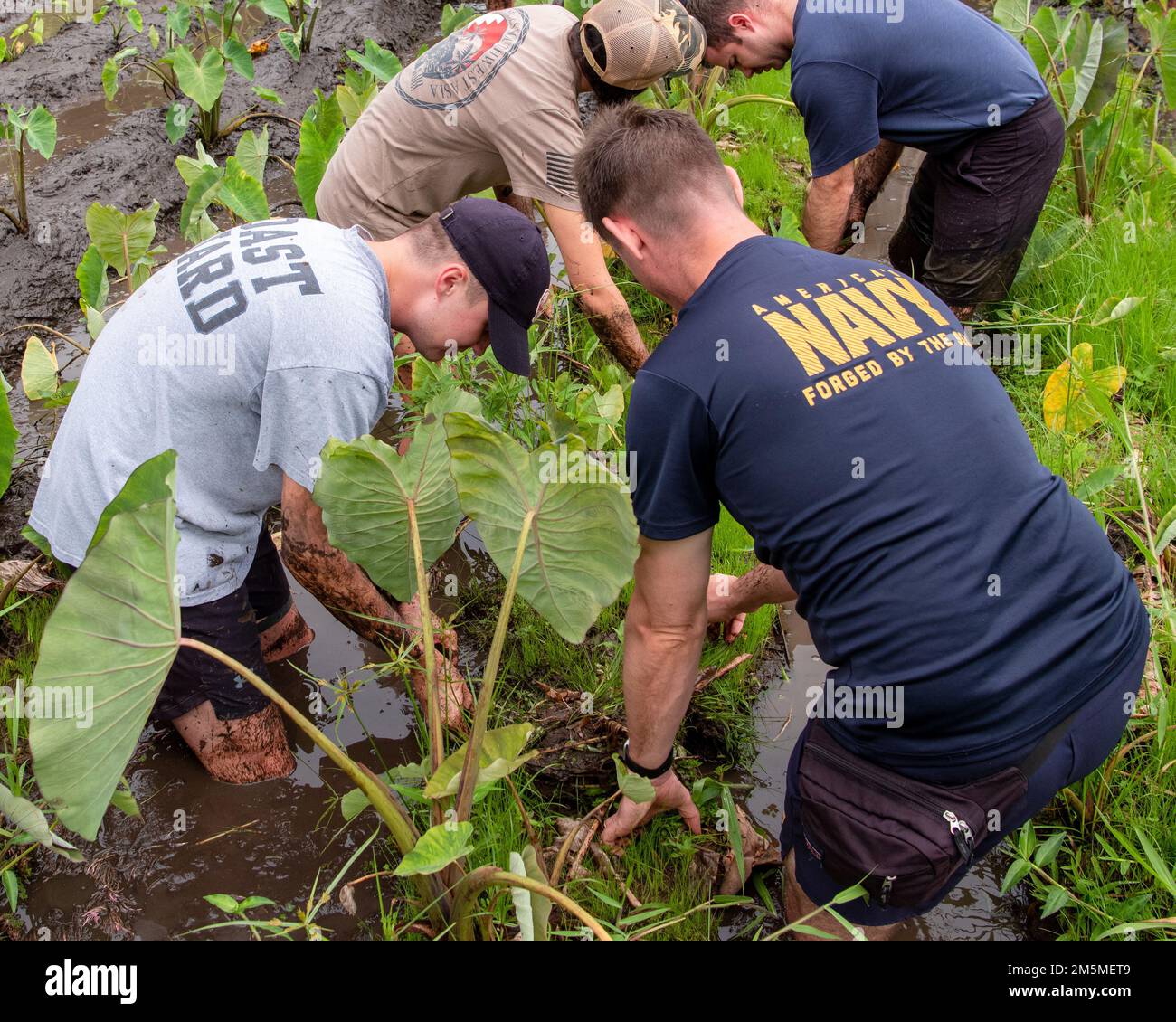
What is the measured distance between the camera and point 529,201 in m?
3.86

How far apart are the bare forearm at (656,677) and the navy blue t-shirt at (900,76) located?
1848mm

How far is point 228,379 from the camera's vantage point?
1948 millimetres

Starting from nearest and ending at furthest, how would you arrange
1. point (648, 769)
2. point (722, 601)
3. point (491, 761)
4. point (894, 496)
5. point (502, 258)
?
1. point (894, 496)
2. point (491, 761)
3. point (648, 769)
4. point (502, 258)
5. point (722, 601)

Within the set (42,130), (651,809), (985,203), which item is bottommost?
(651,809)

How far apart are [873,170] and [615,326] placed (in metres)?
1.86

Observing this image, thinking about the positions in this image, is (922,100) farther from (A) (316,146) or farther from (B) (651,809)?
(B) (651,809)

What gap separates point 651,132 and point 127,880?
1.86 metres

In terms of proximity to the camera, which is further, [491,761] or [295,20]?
[295,20]

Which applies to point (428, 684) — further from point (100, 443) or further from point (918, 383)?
point (918, 383)

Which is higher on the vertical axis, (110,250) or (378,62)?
(378,62)

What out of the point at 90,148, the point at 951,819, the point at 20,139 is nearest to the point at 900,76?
the point at 951,819

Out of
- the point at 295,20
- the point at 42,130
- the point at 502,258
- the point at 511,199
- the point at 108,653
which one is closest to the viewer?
the point at 108,653

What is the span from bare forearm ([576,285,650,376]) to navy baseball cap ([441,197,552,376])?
0.69 metres
